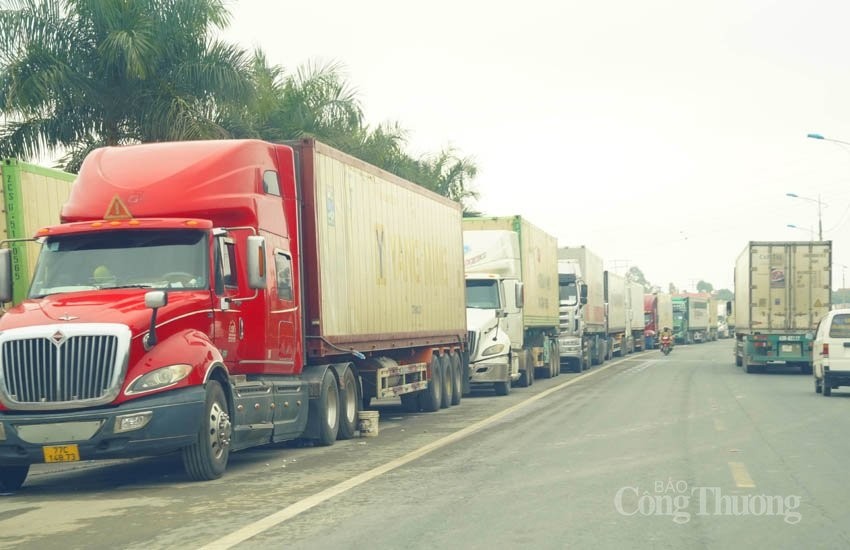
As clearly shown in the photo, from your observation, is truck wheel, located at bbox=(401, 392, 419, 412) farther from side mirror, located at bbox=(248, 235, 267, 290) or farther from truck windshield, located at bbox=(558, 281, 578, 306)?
truck windshield, located at bbox=(558, 281, 578, 306)

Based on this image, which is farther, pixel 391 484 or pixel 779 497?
pixel 391 484

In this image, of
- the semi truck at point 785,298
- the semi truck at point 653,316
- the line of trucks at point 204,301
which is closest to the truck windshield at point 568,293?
the semi truck at point 785,298

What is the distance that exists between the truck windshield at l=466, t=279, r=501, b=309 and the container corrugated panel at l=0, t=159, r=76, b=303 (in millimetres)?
11813

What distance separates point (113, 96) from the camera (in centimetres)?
2506

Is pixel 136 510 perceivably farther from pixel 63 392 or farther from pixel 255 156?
pixel 255 156

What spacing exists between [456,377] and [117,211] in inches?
466

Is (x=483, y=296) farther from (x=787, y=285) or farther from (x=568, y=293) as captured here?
(x=787, y=285)

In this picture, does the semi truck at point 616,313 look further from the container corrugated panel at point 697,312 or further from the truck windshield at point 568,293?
the container corrugated panel at point 697,312

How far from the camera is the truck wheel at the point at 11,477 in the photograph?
11.8 meters

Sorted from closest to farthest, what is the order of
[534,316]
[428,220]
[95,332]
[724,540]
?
1. [724,540]
2. [95,332]
3. [428,220]
4. [534,316]

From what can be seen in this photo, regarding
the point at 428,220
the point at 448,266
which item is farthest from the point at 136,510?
the point at 448,266

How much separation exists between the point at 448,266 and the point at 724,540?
49.5 feet

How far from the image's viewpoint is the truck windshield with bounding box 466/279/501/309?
26.5 meters

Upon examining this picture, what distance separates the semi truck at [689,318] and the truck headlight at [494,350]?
59.2m
